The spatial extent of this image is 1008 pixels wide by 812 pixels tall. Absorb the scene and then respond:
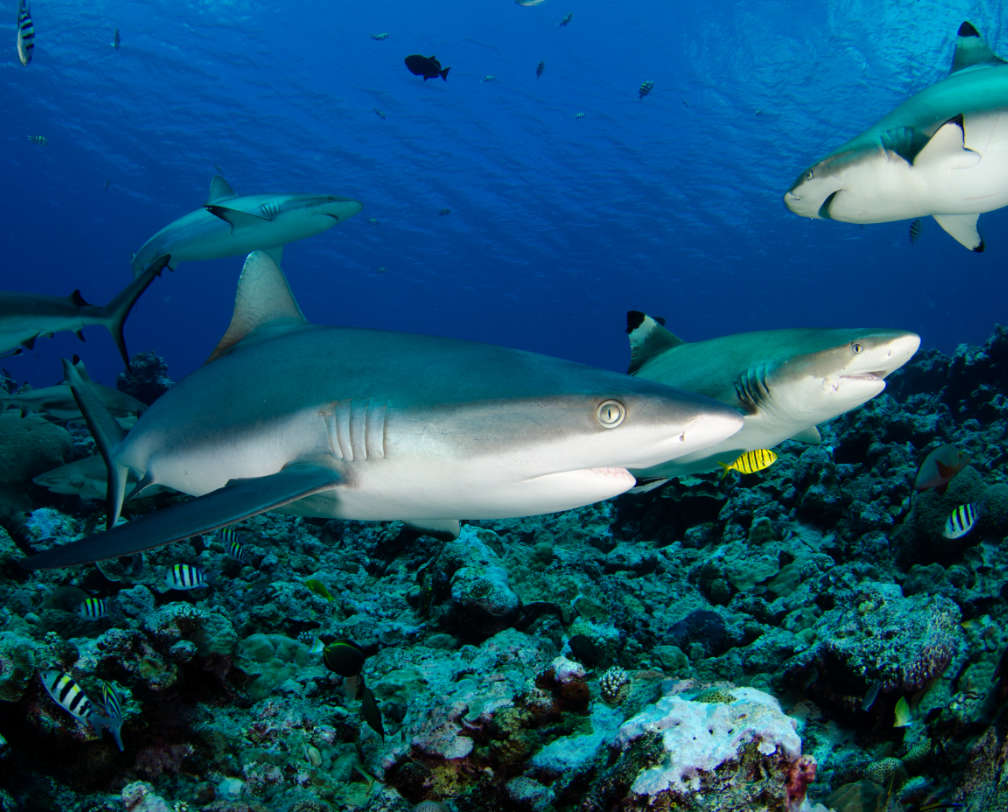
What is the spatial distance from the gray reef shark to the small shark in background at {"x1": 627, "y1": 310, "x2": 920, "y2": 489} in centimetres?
119

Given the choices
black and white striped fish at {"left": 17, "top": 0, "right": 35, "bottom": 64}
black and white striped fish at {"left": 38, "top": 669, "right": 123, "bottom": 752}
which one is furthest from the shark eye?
black and white striped fish at {"left": 17, "top": 0, "right": 35, "bottom": 64}

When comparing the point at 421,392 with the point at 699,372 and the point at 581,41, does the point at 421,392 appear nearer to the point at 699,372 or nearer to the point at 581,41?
the point at 699,372

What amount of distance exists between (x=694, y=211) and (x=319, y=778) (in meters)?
53.5

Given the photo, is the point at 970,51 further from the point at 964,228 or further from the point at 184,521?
the point at 184,521

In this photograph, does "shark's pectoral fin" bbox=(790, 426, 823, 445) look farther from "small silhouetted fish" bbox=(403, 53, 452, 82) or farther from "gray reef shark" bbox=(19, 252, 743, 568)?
"small silhouetted fish" bbox=(403, 53, 452, 82)

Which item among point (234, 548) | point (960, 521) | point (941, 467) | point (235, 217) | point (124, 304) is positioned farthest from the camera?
point (235, 217)

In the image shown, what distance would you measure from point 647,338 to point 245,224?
5.18 m

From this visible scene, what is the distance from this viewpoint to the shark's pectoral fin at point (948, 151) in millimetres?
2590

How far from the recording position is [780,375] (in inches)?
139

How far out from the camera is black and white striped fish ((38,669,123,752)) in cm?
221

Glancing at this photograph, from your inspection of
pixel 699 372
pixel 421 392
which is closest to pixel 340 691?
pixel 421 392

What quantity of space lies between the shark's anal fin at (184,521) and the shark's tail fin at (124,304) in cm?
257

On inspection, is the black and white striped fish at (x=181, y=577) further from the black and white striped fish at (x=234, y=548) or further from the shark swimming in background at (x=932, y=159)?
the shark swimming in background at (x=932, y=159)

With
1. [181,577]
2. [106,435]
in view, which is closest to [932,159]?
[106,435]
